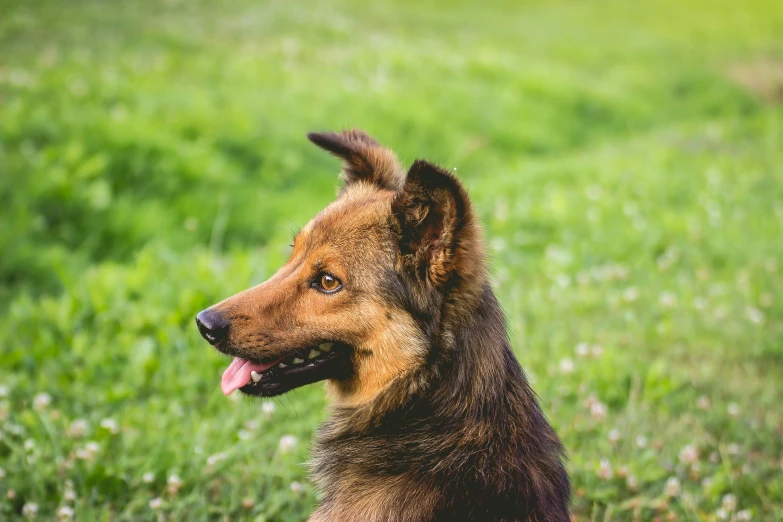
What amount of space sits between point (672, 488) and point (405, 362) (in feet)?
6.33

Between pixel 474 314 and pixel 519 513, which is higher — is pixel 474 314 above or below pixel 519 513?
above

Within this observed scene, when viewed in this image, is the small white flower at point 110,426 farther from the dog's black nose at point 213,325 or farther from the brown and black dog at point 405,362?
the dog's black nose at point 213,325

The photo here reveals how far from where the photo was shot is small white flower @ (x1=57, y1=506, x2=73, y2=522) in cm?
342

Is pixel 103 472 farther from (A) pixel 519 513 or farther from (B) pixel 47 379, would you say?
(A) pixel 519 513

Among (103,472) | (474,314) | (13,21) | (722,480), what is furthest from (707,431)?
(13,21)

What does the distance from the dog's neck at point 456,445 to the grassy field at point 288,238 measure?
0.99 meters

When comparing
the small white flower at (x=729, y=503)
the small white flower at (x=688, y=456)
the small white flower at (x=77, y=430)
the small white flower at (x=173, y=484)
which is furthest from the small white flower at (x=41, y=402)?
the small white flower at (x=729, y=503)

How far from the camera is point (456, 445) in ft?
9.37

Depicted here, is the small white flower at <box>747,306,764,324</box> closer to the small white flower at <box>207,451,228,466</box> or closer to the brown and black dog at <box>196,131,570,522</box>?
the brown and black dog at <box>196,131,570,522</box>

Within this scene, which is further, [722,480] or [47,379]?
[47,379]

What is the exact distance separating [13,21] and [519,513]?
35.0 ft

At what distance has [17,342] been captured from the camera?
504 centimetres

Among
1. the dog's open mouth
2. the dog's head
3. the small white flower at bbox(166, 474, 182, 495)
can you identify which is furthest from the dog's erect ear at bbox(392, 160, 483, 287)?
the small white flower at bbox(166, 474, 182, 495)

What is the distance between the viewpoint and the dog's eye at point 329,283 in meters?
3.16
